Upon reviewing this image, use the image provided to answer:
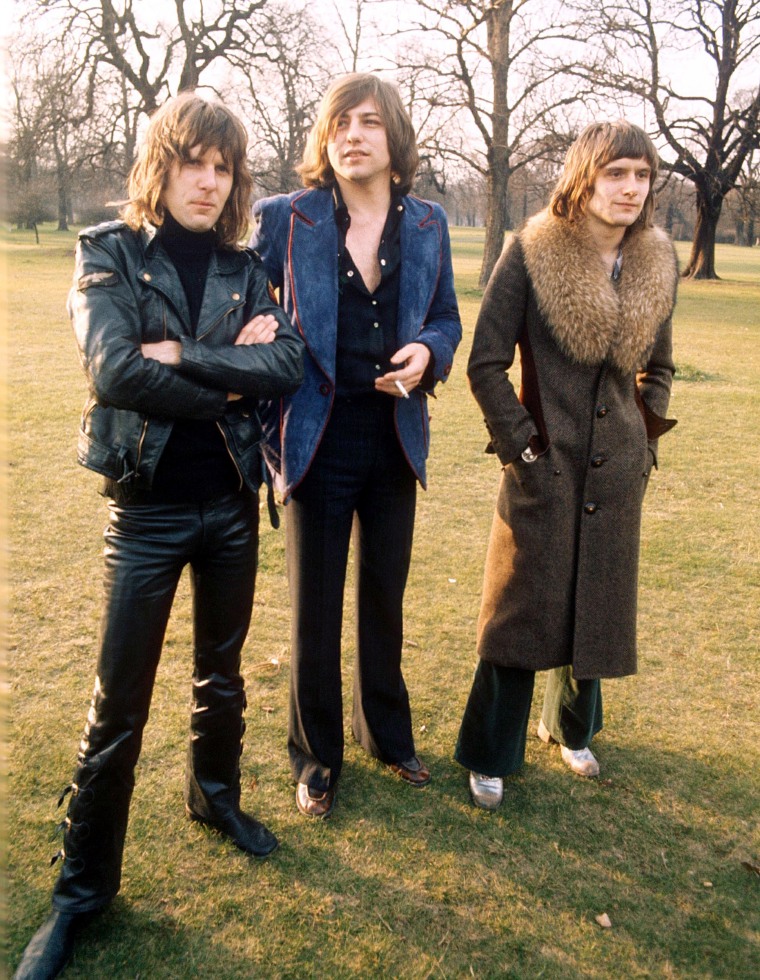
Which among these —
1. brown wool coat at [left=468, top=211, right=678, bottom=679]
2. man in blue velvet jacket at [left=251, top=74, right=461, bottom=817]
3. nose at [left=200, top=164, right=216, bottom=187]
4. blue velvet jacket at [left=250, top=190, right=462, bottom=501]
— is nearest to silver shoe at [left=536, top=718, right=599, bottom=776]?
brown wool coat at [left=468, top=211, right=678, bottom=679]

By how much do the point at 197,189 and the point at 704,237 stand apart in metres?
31.2

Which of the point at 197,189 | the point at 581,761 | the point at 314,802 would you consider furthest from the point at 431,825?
the point at 197,189

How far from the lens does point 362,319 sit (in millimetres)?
2637

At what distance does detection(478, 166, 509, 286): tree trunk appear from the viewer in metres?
21.0

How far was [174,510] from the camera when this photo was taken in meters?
2.24

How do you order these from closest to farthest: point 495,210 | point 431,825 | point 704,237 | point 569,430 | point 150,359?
point 150,359, point 569,430, point 431,825, point 495,210, point 704,237

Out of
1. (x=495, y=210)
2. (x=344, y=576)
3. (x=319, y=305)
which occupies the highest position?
(x=495, y=210)

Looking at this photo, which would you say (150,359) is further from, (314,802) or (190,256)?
(314,802)

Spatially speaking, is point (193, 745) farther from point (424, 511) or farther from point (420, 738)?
point (424, 511)

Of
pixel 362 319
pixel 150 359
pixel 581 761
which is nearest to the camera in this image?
pixel 150 359

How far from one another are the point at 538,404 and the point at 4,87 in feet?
8.16

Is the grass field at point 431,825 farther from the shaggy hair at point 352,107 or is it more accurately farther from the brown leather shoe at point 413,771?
the shaggy hair at point 352,107

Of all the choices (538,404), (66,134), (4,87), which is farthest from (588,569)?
(66,134)

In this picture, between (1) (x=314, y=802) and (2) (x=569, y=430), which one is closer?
(2) (x=569, y=430)
